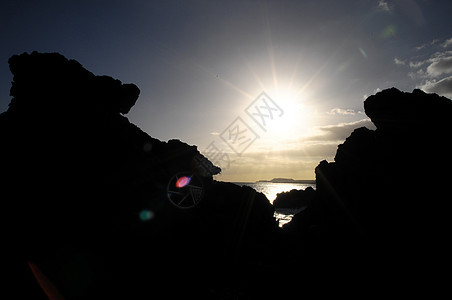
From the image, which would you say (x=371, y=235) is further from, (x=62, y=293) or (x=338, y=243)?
(x=62, y=293)

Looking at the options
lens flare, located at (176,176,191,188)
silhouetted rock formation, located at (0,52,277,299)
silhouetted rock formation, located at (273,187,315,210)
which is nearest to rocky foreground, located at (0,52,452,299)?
silhouetted rock formation, located at (0,52,277,299)

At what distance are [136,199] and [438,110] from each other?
114 ft

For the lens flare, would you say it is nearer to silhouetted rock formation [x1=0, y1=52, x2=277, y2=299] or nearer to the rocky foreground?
the rocky foreground

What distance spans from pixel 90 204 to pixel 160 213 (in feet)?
19.9

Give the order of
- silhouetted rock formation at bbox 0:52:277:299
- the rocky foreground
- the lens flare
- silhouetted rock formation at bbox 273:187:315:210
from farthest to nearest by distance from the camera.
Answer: silhouetted rock formation at bbox 273:187:315:210 → the lens flare → the rocky foreground → silhouetted rock formation at bbox 0:52:277:299

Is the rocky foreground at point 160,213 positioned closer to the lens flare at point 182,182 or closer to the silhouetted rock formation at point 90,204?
the silhouetted rock formation at point 90,204

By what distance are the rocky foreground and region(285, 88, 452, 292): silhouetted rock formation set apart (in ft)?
0.40

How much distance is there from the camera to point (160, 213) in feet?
62.8

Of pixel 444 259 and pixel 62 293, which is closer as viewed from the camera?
pixel 62 293

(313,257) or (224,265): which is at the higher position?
(313,257)

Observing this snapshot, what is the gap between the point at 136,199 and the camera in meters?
18.6

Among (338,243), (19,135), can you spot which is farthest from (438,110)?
(19,135)

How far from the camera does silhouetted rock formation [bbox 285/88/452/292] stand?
17875 mm

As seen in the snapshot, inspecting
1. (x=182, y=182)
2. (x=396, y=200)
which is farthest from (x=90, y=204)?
(x=396, y=200)
